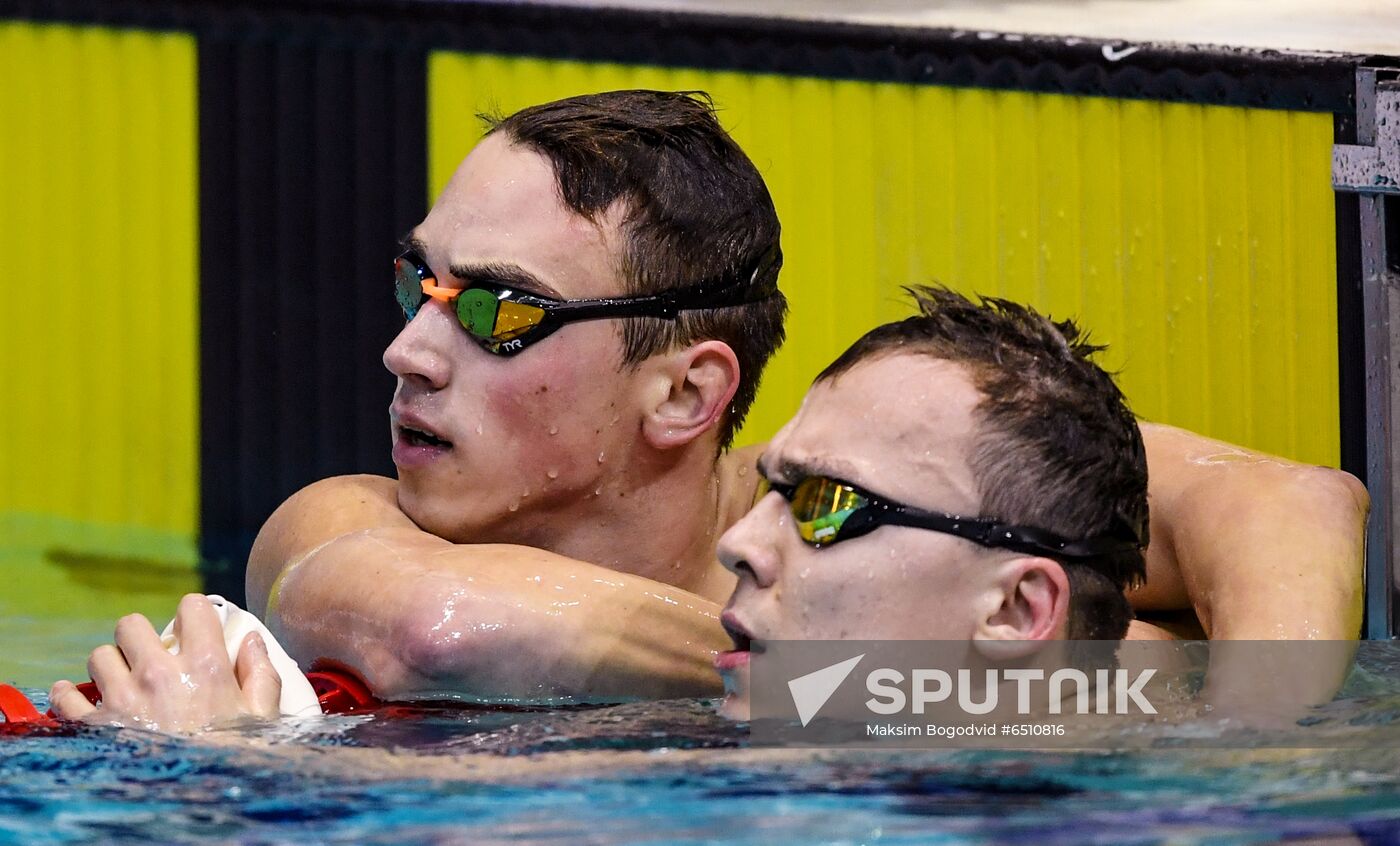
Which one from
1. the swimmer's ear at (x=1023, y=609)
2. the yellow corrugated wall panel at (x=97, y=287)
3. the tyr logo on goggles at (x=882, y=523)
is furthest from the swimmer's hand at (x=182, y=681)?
the yellow corrugated wall panel at (x=97, y=287)

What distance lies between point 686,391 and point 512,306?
0.33 meters

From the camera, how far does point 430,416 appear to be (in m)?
2.53

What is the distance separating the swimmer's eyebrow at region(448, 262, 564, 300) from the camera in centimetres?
251

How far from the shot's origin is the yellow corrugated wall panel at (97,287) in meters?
4.84

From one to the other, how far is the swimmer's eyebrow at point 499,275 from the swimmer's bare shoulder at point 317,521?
0.39 metres

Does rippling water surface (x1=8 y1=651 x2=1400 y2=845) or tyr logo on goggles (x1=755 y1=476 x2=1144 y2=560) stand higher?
tyr logo on goggles (x1=755 y1=476 x2=1144 y2=560)

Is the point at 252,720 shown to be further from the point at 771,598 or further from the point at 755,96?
the point at 755,96

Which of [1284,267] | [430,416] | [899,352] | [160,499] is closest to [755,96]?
[1284,267]

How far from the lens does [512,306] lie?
8.22 ft

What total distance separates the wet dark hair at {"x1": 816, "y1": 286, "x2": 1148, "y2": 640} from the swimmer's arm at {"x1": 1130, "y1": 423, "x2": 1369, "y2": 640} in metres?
0.20

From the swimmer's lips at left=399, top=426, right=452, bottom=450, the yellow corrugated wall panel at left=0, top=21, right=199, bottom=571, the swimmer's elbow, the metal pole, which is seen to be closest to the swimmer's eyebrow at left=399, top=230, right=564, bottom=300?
the swimmer's lips at left=399, top=426, right=452, bottom=450

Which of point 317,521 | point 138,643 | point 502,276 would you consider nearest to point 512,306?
point 502,276

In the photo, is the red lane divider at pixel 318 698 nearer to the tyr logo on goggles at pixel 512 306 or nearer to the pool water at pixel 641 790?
the pool water at pixel 641 790

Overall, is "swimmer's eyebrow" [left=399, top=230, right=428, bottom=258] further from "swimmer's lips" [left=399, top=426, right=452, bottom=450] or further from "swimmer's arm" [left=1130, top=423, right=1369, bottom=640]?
"swimmer's arm" [left=1130, top=423, right=1369, bottom=640]
